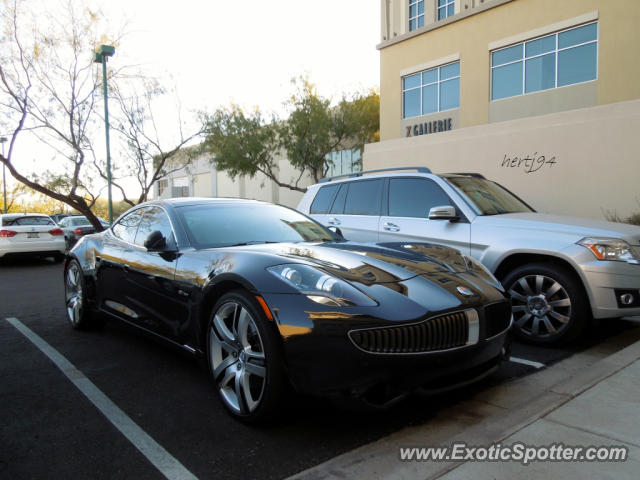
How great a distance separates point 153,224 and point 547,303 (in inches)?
145

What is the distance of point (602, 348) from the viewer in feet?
15.2

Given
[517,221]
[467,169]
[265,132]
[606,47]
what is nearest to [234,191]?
[265,132]

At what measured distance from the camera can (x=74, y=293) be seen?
5605mm

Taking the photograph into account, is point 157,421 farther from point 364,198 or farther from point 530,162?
point 530,162

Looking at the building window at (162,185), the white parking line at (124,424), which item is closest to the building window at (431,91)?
the white parking line at (124,424)

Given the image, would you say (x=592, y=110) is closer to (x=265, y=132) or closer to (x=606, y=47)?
(x=606, y=47)

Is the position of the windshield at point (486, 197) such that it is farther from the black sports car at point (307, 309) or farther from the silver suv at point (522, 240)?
the black sports car at point (307, 309)

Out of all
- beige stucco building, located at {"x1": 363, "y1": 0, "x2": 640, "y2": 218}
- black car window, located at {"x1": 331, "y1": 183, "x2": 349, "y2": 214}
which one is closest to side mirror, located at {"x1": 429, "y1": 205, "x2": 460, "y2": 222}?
black car window, located at {"x1": 331, "y1": 183, "x2": 349, "y2": 214}

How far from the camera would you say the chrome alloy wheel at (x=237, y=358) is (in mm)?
2965

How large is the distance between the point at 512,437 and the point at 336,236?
2317mm

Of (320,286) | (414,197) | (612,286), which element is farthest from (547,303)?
(320,286)

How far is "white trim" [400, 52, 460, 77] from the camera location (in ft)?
66.6

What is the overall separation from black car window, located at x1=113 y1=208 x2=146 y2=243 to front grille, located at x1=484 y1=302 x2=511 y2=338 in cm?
317

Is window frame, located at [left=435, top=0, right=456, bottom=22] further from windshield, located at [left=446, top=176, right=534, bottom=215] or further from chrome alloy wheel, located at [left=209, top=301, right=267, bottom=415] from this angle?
chrome alloy wheel, located at [left=209, top=301, right=267, bottom=415]
